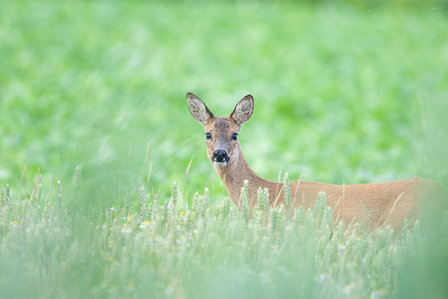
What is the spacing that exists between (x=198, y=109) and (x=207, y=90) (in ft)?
26.5

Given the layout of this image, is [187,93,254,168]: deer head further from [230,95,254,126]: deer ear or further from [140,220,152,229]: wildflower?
[140,220,152,229]: wildflower

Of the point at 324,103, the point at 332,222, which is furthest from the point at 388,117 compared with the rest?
the point at 332,222

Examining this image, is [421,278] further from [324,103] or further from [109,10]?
[109,10]

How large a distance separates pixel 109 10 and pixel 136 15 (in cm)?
80

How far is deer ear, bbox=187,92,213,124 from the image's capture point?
3.01m

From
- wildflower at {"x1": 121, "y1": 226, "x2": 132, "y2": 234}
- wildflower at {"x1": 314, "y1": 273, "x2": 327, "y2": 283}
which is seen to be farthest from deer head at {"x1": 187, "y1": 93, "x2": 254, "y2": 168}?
wildflower at {"x1": 314, "y1": 273, "x2": 327, "y2": 283}

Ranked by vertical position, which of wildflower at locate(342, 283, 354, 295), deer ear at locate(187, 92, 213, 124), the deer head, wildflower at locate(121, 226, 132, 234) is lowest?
wildflower at locate(342, 283, 354, 295)

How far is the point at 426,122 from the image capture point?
236cm

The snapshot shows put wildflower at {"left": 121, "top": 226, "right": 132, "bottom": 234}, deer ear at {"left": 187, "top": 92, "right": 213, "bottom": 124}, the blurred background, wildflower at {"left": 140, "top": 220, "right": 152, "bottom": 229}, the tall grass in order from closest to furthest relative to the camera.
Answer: the tall grass
the blurred background
wildflower at {"left": 121, "top": 226, "right": 132, "bottom": 234}
wildflower at {"left": 140, "top": 220, "right": 152, "bottom": 229}
deer ear at {"left": 187, "top": 92, "right": 213, "bottom": 124}

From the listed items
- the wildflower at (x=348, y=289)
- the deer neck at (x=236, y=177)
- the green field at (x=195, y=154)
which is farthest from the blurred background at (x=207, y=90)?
the wildflower at (x=348, y=289)

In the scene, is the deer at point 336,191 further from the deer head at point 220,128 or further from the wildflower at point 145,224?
the wildflower at point 145,224

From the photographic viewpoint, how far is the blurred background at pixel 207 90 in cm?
240

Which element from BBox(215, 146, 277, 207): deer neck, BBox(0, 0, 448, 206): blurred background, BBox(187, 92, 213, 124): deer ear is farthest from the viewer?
BBox(215, 146, 277, 207): deer neck

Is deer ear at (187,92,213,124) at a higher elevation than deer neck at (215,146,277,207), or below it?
higher
